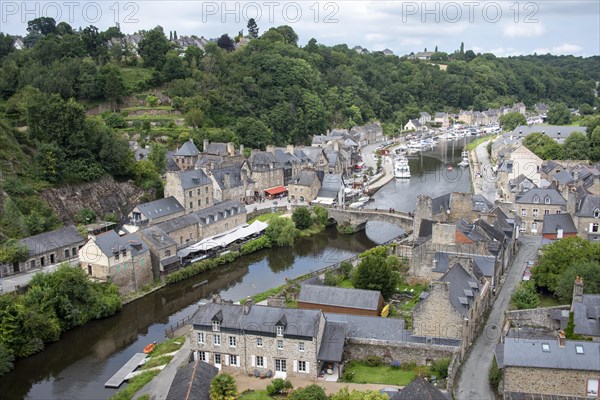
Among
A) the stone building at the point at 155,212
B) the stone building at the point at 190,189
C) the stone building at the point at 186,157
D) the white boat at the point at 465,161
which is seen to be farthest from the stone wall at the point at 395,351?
the white boat at the point at 465,161

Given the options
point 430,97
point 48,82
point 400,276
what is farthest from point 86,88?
point 430,97

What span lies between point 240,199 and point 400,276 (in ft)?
78.5

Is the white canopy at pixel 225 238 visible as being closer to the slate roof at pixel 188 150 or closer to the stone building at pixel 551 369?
the slate roof at pixel 188 150

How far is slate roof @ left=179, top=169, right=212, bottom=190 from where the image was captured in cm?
4866

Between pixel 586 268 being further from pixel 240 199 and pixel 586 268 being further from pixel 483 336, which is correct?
pixel 240 199

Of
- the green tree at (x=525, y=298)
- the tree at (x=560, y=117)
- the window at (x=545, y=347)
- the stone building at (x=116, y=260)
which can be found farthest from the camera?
the tree at (x=560, y=117)

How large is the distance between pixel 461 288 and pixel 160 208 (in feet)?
85.5

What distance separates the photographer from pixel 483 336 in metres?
28.5

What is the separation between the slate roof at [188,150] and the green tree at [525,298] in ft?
125

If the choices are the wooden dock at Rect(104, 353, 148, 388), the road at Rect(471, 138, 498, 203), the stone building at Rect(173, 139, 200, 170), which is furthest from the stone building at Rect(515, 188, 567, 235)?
the stone building at Rect(173, 139, 200, 170)

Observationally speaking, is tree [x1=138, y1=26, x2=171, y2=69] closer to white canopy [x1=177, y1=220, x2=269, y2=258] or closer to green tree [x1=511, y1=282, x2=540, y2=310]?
white canopy [x1=177, y1=220, x2=269, y2=258]

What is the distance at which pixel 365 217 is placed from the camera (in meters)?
51.1

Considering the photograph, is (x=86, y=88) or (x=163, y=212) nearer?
(x=163, y=212)

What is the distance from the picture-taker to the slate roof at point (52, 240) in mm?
37578
